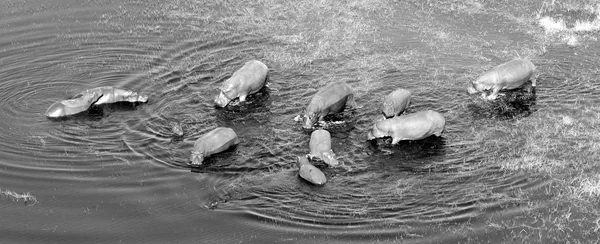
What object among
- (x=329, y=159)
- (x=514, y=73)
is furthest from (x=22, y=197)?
(x=514, y=73)

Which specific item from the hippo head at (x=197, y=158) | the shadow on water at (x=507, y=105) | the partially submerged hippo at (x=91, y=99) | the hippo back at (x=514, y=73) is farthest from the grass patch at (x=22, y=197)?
the hippo back at (x=514, y=73)

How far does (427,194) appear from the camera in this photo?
14805 mm

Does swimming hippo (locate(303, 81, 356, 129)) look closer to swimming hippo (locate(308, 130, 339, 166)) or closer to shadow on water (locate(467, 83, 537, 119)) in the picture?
swimming hippo (locate(308, 130, 339, 166))

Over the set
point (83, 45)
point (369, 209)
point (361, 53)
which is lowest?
point (369, 209)

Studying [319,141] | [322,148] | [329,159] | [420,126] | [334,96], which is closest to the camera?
[329,159]

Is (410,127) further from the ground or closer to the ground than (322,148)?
closer to the ground

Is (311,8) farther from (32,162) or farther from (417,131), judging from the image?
(32,162)

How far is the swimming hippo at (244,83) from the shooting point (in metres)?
18.1

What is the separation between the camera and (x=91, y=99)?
18.2m

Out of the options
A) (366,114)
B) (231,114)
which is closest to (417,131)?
(366,114)

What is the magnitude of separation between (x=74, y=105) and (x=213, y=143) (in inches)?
177

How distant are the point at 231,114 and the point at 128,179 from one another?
362 cm

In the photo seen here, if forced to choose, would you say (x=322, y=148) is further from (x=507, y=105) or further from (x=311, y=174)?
(x=507, y=105)

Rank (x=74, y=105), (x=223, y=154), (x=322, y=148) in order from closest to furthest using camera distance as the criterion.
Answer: (x=322, y=148), (x=223, y=154), (x=74, y=105)
